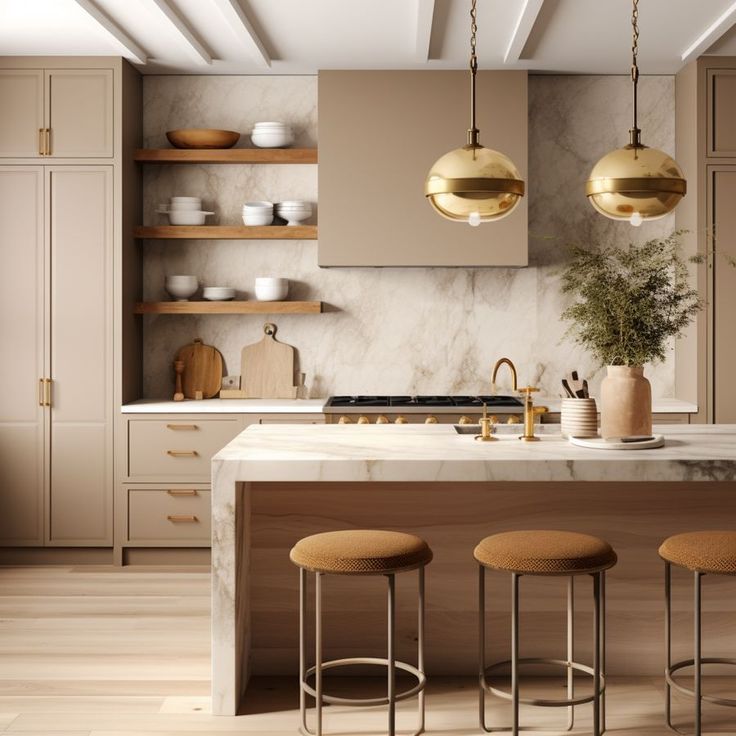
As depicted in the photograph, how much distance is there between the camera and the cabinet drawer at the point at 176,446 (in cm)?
498

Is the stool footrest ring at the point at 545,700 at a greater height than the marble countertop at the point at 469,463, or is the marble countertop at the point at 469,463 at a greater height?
the marble countertop at the point at 469,463

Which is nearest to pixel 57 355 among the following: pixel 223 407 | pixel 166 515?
pixel 223 407

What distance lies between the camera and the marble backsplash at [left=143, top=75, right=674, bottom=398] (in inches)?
215

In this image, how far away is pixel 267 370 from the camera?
552cm

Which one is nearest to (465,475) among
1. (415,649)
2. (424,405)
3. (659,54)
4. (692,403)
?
(415,649)

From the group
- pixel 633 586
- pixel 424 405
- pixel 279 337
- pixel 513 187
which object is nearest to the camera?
pixel 513 187

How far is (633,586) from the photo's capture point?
3.26 metres

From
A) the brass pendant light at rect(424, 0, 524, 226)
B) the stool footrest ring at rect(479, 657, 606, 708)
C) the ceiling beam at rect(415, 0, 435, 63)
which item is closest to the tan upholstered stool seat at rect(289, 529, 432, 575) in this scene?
the stool footrest ring at rect(479, 657, 606, 708)

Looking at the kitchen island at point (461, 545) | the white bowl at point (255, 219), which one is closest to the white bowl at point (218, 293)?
the white bowl at point (255, 219)

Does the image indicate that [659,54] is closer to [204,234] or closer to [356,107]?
[356,107]

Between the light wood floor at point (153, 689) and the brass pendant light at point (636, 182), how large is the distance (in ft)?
5.30

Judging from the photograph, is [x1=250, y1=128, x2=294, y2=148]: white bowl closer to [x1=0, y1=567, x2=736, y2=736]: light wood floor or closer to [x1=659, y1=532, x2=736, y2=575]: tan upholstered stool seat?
[x1=0, y1=567, x2=736, y2=736]: light wood floor

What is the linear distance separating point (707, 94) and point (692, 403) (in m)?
1.68

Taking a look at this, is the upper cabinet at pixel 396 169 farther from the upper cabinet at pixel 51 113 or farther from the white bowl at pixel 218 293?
the upper cabinet at pixel 51 113
